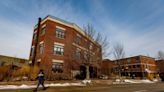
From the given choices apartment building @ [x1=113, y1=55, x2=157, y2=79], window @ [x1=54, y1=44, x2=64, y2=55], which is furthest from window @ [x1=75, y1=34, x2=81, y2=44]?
apartment building @ [x1=113, y1=55, x2=157, y2=79]

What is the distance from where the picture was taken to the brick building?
27.1 metres

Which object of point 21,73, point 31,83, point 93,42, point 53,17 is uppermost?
point 53,17

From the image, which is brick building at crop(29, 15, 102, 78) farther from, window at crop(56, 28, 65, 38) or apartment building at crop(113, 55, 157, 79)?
apartment building at crop(113, 55, 157, 79)

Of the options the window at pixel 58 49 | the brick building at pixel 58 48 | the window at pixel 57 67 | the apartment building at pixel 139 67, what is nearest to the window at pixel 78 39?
the brick building at pixel 58 48

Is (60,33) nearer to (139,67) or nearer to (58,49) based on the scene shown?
(58,49)

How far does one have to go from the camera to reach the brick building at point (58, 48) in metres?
27.1

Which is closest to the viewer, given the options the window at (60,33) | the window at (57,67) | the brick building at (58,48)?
the brick building at (58,48)

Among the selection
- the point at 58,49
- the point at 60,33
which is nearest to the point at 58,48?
the point at 58,49

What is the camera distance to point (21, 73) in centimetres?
2033

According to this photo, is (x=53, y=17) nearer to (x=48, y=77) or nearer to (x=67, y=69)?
(x=67, y=69)

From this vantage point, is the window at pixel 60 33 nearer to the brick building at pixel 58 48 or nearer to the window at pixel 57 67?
the brick building at pixel 58 48

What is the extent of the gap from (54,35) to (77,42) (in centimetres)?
754

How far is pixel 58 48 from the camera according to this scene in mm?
29047

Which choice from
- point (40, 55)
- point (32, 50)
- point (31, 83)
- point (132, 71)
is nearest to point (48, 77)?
point (31, 83)
